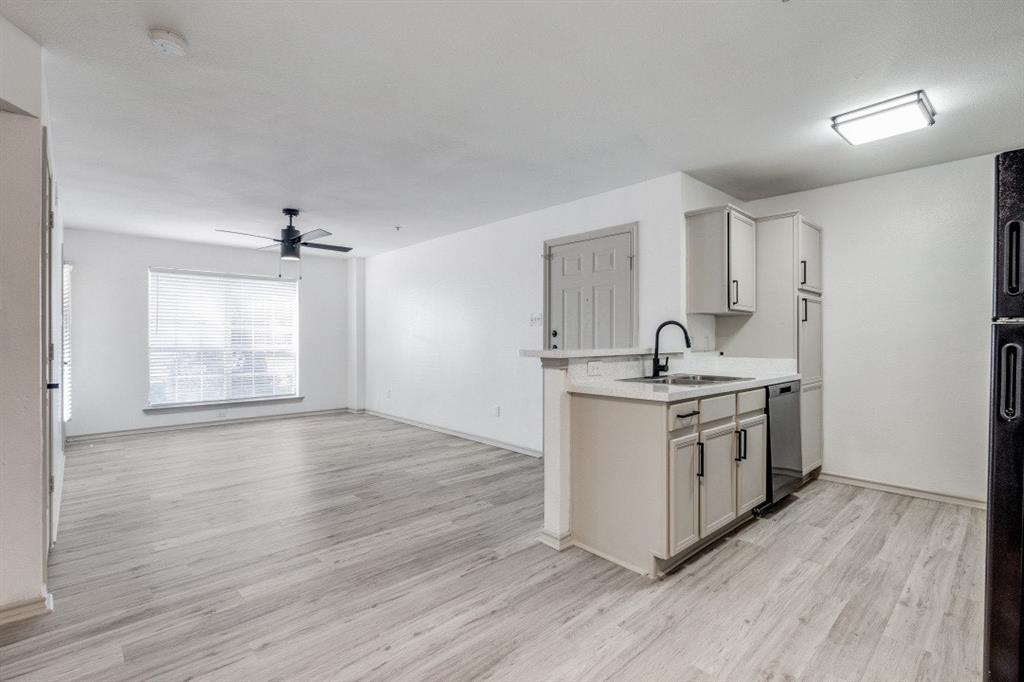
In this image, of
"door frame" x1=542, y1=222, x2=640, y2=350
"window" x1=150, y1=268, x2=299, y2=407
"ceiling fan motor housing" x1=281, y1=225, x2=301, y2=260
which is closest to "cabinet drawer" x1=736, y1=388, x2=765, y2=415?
"door frame" x1=542, y1=222, x2=640, y2=350

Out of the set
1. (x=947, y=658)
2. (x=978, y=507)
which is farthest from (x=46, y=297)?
(x=978, y=507)

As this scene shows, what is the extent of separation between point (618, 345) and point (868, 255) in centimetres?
212

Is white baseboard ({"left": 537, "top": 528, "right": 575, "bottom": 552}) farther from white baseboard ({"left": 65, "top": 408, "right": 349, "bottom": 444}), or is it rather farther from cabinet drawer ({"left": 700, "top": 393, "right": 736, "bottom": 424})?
white baseboard ({"left": 65, "top": 408, "right": 349, "bottom": 444})

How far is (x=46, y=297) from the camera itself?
2.46 m

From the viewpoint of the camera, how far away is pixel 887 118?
2.77 m

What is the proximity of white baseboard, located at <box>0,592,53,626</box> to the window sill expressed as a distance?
4.82 meters

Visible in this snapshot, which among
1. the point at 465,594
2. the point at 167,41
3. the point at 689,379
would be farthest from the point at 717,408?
the point at 167,41

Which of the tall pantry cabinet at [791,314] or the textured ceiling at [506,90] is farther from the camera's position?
the tall pantry cabinet at [791,314]

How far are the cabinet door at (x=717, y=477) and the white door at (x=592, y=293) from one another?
4.80ft

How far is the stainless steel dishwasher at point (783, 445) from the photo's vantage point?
325 cm

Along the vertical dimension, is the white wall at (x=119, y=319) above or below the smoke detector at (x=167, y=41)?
below

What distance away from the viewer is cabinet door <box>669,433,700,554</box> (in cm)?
238

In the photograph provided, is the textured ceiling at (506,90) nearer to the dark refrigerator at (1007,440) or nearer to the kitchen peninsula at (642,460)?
the dark refrigerator at (1007,440)

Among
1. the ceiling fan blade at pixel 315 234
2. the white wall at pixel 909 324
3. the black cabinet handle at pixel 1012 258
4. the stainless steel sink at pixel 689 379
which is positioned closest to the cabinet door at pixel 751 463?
the stainless steel sink at pixel 689 379
